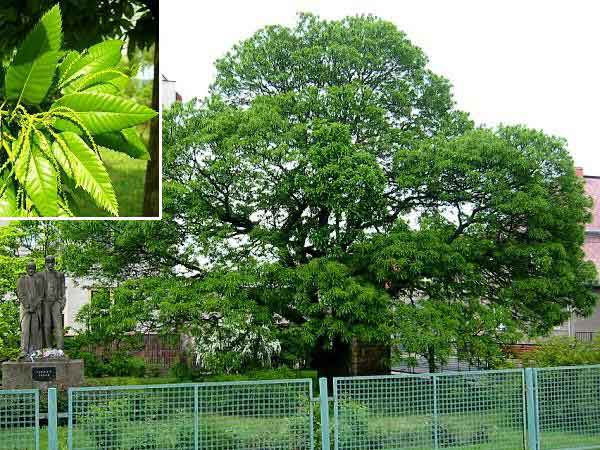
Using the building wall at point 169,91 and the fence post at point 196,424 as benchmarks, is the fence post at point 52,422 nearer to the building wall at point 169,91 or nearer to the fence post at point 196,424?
the fence post at point 196,424

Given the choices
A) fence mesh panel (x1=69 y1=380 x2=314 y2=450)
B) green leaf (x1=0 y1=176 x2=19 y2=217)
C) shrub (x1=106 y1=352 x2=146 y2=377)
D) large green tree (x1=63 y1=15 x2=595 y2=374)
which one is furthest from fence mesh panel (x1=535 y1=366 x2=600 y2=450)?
shrub (x1=106 y1=352 x2=146 y2=377)

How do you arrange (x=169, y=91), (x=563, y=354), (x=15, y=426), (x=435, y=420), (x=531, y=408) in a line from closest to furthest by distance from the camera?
(x=15, y=426), (x=435, y=420), (x=531, y=408), (x=563, y=354), (x=169, y=91)

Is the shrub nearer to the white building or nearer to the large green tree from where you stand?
the large green tree

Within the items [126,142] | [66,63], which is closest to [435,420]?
[126,142]

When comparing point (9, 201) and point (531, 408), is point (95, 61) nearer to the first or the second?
point (9, 201)

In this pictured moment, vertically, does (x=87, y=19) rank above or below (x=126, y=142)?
above

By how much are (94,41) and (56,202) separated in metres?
0.73

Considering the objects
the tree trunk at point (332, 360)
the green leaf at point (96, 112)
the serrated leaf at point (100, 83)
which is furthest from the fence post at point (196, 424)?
the tree trunk at point (332, 360)

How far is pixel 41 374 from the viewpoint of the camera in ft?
26.8

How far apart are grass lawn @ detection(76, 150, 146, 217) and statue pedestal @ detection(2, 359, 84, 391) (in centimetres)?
465

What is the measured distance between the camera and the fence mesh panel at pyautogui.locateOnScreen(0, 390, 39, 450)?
16.3ft

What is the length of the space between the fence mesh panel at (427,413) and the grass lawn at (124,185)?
227 centimetres

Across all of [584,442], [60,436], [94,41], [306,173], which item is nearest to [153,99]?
[94,41]

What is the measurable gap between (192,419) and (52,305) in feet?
11.6
